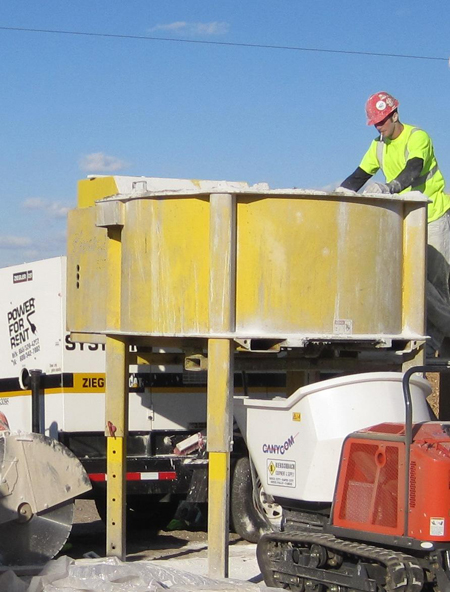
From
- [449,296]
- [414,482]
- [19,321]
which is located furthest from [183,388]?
Answer: [414,482]

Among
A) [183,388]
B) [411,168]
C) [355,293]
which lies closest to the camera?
[355,293]

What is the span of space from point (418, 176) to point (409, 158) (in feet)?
0.57

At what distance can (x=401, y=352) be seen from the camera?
8125 millimetres

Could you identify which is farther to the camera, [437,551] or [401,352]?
[401,352]

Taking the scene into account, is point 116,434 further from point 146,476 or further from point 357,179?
point 357,179

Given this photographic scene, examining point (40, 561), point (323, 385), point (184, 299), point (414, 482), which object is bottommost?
point (40, 561)

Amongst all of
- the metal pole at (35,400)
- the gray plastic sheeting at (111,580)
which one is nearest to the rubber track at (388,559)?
the gray plastic sheeting at (111,580)

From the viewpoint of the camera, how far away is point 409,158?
29.1 ft

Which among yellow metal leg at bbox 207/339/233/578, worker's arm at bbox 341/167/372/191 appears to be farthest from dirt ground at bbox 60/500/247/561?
worker's arm at bbox 341/167/372/191

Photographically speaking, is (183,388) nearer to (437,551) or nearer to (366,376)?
(366,376)

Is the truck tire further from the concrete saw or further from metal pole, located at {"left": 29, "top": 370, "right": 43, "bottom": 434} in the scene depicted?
the concrete saw

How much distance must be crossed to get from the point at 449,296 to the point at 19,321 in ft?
12.8

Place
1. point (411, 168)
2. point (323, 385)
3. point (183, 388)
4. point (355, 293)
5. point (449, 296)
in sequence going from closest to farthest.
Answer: point (323, 385) → point (355, 293) → point (411, 168) → point (449, 296) → point (183, 388)

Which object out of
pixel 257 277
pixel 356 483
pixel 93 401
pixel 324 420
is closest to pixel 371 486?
pixel 356 483
